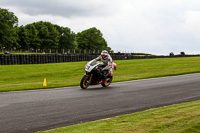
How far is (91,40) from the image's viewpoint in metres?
125

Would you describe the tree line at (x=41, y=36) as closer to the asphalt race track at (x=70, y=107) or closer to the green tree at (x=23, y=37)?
the green tree at (x=23, y=37)

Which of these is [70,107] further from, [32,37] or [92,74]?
[32,37]

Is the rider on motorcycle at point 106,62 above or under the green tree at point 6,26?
under

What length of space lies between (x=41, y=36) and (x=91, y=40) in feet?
97.1

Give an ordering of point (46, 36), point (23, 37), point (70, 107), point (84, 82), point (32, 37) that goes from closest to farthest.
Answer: point (70, 107) < point (84, 82) < point (23, 37) < point (32, 37) < point (46, 36)

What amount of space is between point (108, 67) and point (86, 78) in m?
1.44

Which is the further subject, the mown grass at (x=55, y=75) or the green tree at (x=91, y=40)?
the green tree at (x=91, y=40)

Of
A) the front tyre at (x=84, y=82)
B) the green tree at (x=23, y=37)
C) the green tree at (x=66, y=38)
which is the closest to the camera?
the front tyre at (x=84, y=82)

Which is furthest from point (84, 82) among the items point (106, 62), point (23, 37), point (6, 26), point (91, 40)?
point (91, 40)

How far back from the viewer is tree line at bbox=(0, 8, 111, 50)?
76.7 metres

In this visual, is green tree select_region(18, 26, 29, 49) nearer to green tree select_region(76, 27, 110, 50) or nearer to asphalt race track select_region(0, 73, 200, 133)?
green tree select_region(76, 27, 110, 50)

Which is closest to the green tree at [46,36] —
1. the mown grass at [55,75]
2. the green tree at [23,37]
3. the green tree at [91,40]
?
the green tree at [23,37]

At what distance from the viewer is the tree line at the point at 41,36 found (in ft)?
252

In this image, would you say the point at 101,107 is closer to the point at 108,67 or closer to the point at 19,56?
the point at 108,67
